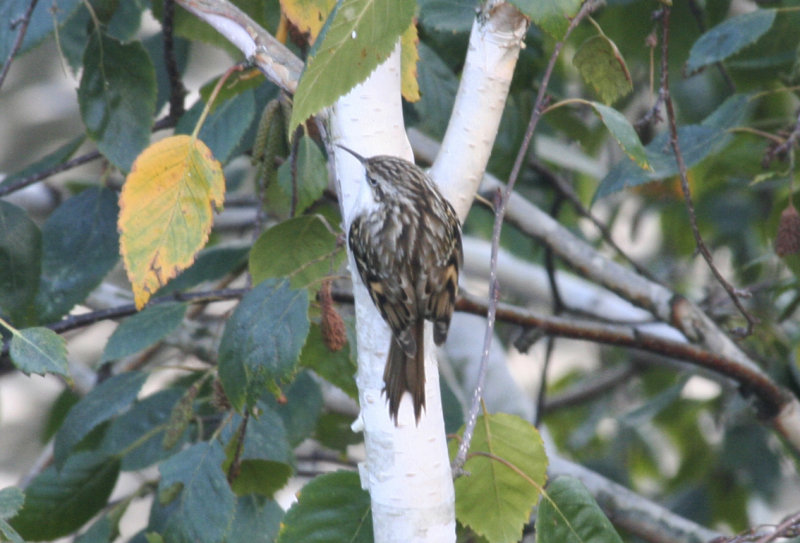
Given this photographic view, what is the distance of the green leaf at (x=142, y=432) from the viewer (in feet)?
6.61

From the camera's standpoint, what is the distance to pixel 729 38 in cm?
191

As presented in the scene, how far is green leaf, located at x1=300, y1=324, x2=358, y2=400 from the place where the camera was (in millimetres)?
1678

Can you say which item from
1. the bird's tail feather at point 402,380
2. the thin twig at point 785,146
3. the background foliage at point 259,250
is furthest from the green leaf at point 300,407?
the thin twig at point 785,146

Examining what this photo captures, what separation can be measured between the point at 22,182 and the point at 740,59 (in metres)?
1.85

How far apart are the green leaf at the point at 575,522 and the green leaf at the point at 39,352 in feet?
2.39

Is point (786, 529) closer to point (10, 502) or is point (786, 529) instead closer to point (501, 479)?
point (501, 479)

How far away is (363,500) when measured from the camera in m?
1.41

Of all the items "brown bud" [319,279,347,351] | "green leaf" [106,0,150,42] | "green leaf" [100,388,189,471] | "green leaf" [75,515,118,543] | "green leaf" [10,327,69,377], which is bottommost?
"green leaf" [75,515,118,543]

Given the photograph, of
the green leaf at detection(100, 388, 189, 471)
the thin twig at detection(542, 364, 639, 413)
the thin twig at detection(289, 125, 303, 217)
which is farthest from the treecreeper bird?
the thin twig at detection(542, 364, 639, 413)

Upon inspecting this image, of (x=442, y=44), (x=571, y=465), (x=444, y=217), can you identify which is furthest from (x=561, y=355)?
(x=444, y=217)

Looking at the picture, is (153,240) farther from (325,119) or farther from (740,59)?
(740,59)

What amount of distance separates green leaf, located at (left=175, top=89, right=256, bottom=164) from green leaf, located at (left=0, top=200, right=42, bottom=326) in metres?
0.37

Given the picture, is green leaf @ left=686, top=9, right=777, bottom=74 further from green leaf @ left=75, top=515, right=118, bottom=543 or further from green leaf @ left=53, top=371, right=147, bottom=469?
green leaf @ left=75, top=515, right=118, bottom=543

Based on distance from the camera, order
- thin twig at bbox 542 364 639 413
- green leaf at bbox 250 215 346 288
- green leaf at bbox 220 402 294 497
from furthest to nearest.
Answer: thin twig at bbox 542 364 639 413
green leaf at bbox 220 402 294 497
green leaf at bbox 250 215 346 288
